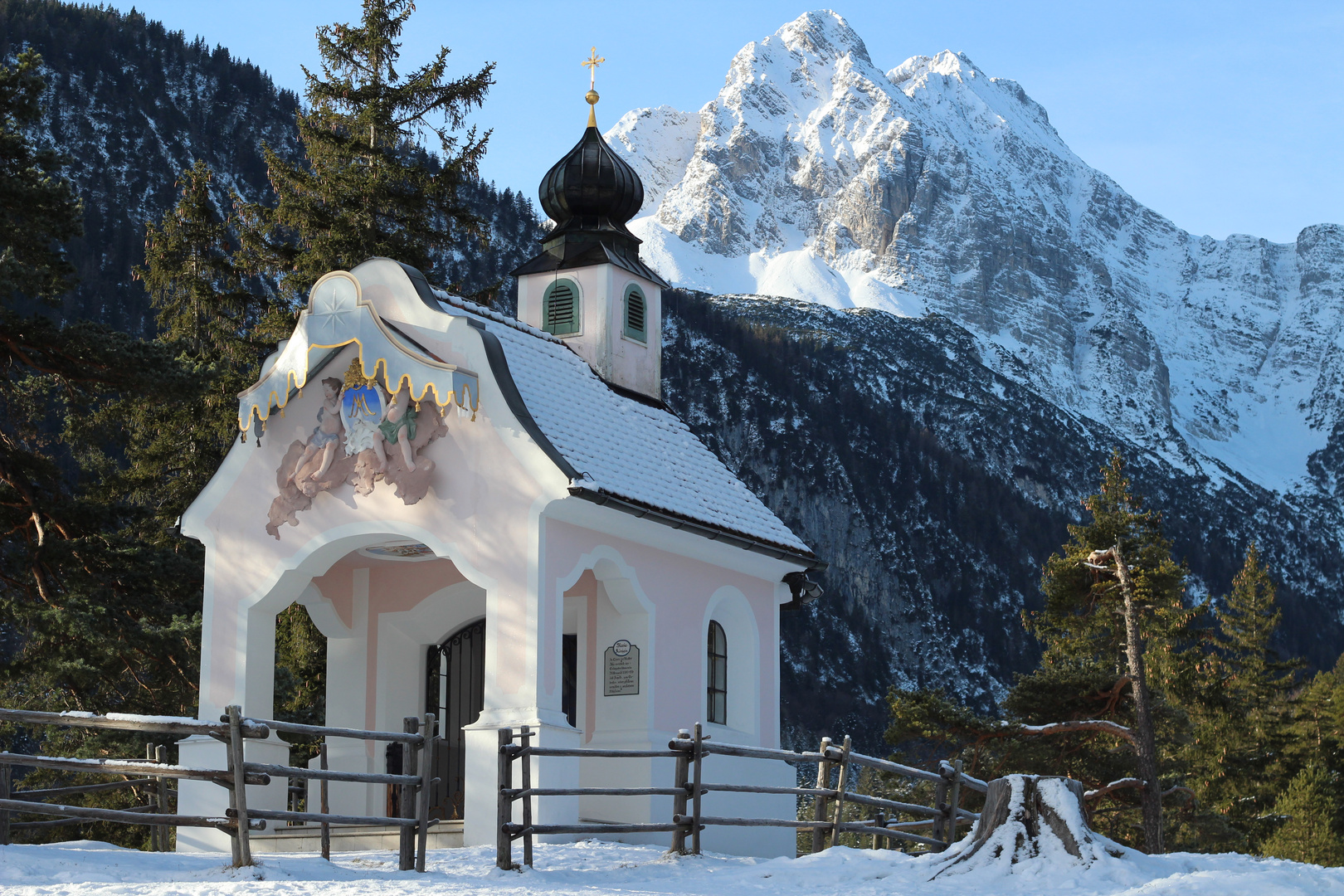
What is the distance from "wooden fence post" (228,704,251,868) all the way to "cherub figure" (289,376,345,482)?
5.29m

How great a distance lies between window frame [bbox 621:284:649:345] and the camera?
20312mm

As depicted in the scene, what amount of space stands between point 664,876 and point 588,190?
1180 centimetres

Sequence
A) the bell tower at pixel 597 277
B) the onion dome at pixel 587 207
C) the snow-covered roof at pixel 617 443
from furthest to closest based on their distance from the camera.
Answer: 1. the onion dome at pixel 587 207
2. the bell tower at pixel 597 277
3. the snow-covered roof at pixel 617 443

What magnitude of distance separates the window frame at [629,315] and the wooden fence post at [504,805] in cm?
959

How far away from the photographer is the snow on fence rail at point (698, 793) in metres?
11.4

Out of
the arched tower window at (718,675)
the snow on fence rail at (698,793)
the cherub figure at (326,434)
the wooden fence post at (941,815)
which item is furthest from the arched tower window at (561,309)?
the wooden fence post at (941,815)

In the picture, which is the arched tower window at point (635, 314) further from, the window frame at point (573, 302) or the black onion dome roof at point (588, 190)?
the black onion dome roof at point (588, 190)

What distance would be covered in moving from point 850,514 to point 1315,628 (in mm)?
50512

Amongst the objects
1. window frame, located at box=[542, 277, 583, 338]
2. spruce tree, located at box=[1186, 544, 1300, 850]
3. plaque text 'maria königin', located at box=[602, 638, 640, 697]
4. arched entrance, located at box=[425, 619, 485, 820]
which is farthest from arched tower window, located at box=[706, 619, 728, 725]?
spruce tree, located at box=[1186, 544, 1300, 850]

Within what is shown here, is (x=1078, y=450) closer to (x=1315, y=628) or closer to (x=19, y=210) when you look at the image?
(x=1315, y=628)

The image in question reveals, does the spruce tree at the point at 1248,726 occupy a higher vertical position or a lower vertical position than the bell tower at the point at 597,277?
lower

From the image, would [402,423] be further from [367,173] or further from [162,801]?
[367,173]

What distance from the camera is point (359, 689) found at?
57.6ft

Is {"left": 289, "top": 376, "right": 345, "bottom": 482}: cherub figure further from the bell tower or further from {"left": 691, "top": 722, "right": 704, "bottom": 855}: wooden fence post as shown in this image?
{"left": 691, "top": 722, "right": 704, "bottom": 855}: wooden fence post
